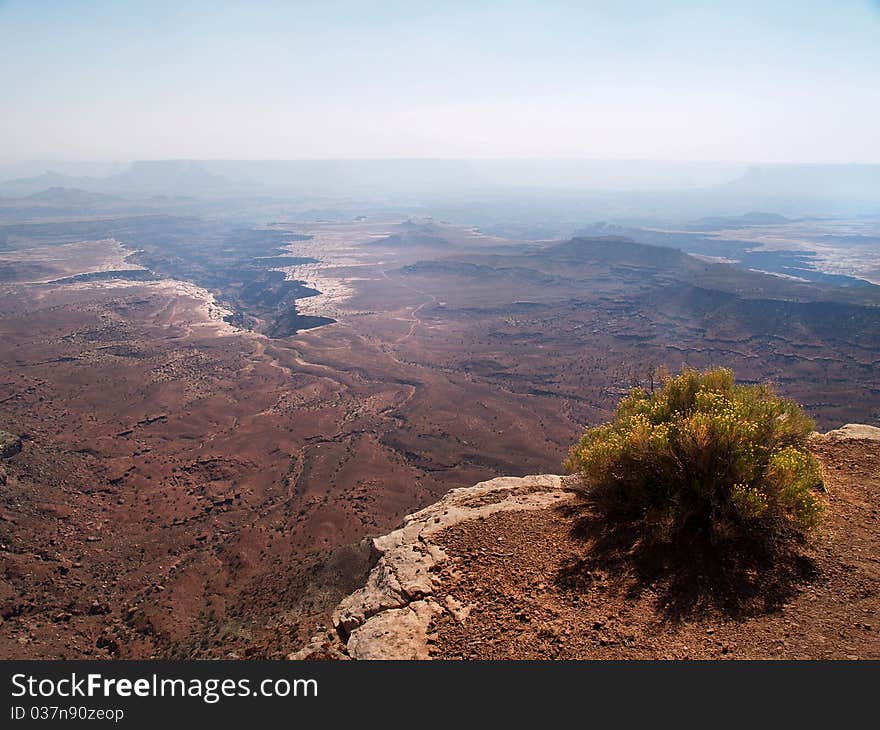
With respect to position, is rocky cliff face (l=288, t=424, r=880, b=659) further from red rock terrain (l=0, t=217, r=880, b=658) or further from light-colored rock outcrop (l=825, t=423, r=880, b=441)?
red rock terrain (l=0, t=217, r=880, b=658)

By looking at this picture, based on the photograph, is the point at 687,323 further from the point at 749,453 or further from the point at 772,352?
the point at 749,453

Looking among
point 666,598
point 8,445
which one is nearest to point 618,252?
point 8,445

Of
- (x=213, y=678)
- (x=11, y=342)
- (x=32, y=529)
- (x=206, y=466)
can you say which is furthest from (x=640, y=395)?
(x=11, y=342)

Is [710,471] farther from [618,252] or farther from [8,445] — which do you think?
[618,252]

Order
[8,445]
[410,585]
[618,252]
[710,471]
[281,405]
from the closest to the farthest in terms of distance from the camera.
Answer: [710,471], [410,585], [8,445], [281,405], [618,252]

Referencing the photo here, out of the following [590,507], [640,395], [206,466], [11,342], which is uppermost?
[640,395]
